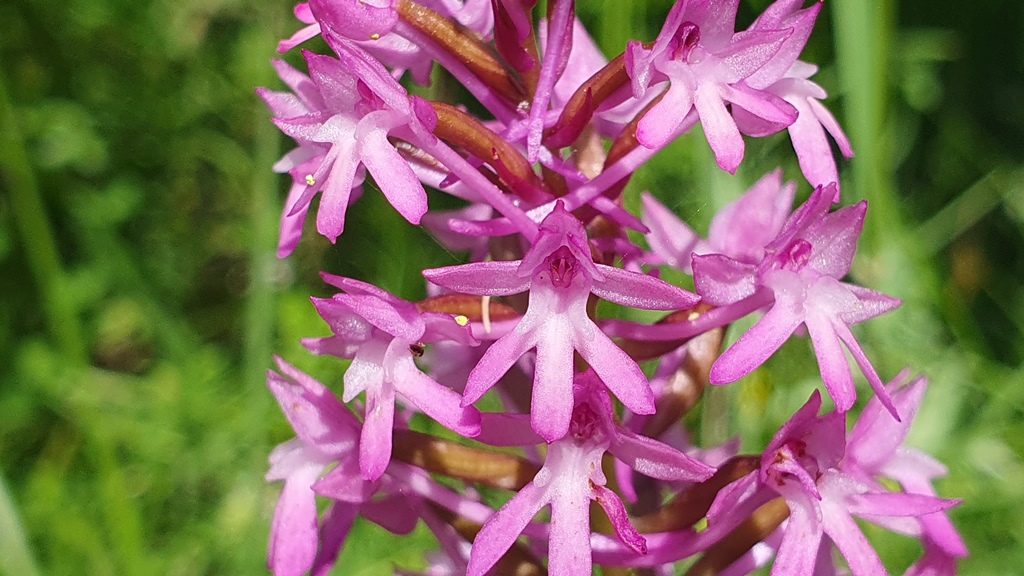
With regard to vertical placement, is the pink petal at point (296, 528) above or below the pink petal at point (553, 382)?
below

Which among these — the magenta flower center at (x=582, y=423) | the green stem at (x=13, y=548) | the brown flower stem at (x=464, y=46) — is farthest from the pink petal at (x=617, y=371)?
the green stem at (x=13, y=548)

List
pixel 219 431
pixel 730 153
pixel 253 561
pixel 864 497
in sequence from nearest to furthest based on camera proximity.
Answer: pixel 730 153 < pixel 864 497 < pixel 253 561 < pixel 219 431

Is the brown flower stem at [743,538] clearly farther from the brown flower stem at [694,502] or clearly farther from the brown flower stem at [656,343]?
the brown flower stem at [656,343]

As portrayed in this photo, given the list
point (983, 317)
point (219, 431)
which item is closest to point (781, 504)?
point (219, 431)

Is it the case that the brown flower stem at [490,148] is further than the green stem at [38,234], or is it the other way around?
the green stem at [38,234]

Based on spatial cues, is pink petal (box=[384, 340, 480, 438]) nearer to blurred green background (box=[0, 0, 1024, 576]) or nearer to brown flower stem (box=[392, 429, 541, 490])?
brown flower stem (box=[392, 429, 541, 490])

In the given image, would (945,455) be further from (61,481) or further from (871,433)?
(61,481)

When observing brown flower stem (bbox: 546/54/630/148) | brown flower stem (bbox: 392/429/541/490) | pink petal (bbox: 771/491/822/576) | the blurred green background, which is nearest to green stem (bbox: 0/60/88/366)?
the blurred green background
